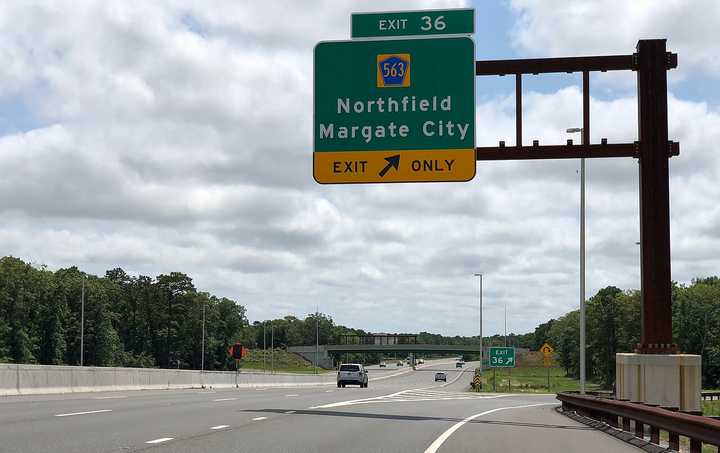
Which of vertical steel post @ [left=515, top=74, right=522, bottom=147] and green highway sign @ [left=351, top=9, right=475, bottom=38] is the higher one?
green highway sign @ [left=351, top=9, right=475, bottom=38]

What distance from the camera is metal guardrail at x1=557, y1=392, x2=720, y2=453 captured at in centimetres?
1255

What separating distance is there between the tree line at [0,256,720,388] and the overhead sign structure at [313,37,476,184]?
10021 cm

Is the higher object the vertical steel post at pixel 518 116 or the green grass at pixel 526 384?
the vertical steel post at pixel 518 116

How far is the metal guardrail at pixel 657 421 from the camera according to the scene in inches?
494

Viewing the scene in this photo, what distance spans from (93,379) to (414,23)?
19397mm

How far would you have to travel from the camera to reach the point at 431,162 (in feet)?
72.7

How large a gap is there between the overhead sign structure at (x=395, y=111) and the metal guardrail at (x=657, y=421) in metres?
6.08

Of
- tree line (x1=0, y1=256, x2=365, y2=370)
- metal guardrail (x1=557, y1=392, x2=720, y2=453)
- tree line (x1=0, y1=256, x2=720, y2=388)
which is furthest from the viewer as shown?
tree line (x1=0, y1=256, x2=365, y2=370)

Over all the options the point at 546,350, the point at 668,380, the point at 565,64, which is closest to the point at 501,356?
the point at 546,350

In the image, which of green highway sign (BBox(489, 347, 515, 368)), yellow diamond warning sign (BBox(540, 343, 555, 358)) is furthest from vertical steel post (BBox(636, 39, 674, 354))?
green highway sign (BBox(489, 347, 515, 368))

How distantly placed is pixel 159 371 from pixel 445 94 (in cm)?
2547

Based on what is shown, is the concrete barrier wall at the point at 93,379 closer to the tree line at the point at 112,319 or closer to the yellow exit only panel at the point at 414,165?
the yellow exit only panel at the point at 414,165

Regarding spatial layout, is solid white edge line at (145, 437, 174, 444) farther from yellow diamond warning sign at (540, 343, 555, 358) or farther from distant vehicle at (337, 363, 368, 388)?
distant vehicle at (337, 363, 368, 388)

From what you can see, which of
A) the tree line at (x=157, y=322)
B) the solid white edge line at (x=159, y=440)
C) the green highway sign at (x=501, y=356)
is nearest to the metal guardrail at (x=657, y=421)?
the solid white edge line at (x=159, y=440)
